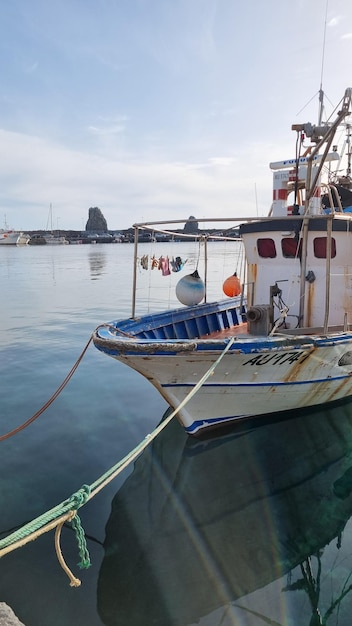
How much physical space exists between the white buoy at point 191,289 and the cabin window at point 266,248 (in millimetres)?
1379

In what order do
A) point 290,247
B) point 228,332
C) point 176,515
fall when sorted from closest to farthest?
1. point 176,515
2. point 290,247
3. point 228,332

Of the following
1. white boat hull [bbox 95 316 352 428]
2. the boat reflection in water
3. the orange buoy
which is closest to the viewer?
the boat reflection in water

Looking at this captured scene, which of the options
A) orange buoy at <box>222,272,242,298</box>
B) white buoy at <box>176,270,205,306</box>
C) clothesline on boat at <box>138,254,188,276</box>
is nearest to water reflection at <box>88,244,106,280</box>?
clothesline on boat at <box>138,254,188,276</box>

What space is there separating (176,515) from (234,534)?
2.60 ft

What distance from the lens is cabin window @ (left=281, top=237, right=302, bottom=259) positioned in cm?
835

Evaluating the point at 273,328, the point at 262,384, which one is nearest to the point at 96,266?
the point at 273,328

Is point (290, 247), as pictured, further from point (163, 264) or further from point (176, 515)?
point (176, 515)

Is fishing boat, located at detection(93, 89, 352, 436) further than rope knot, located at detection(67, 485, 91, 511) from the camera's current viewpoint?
Yes

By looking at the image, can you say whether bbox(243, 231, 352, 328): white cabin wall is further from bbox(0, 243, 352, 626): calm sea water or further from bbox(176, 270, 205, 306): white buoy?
bbox(0, 243, 352, 626): calm sea water

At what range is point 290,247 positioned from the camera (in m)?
8.48

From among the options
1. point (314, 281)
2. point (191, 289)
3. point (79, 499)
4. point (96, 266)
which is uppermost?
point (96, 266)

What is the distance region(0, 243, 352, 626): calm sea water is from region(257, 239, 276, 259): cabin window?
3160 millimetres

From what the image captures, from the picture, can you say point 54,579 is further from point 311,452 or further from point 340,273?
point 340,273

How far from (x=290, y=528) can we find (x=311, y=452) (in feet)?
6.89
